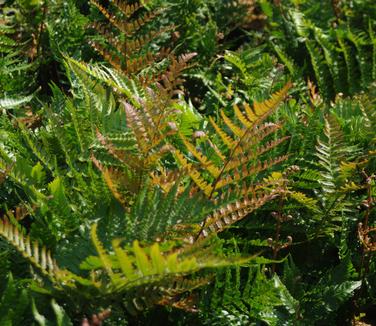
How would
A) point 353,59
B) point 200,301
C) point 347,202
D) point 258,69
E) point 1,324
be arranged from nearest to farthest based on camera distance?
point 1,324 < point 200,301 < point 347,202 < point 258,69 < point 353,59

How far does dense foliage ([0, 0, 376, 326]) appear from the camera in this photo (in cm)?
161

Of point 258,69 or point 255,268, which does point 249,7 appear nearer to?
point 258,69

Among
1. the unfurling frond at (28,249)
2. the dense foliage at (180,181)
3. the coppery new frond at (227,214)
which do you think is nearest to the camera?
the unfurling frond at (28,249)

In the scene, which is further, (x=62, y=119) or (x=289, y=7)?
(x=289, y=7)

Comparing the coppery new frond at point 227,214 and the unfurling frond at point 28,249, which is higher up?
the unfurling frond at point 28,249

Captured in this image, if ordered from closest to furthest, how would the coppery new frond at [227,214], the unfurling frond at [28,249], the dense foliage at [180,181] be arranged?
the unfurling frond at [28,249] → the dense foliage at [180,181] → the coppery new frond at [227,214]

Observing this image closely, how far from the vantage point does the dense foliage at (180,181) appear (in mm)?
1610

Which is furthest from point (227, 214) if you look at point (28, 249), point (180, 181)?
point (28, 249)

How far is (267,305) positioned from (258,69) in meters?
1.28

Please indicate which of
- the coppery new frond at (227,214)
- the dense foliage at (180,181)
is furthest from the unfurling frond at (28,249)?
the coppery new frond at (227,214)

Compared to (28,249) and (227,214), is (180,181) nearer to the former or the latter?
(227,214)

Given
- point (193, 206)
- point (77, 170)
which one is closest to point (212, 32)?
point (77, 170)

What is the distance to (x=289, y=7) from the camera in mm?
3322

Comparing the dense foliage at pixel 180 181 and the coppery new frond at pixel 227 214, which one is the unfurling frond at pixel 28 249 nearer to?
the dense foliage at pixel 180 181
